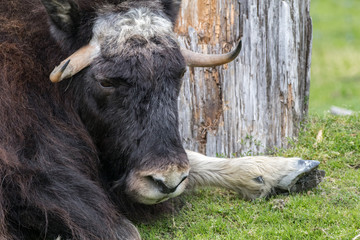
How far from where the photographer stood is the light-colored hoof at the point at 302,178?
157 inches

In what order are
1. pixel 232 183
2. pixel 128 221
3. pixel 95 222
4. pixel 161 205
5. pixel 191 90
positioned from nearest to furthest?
pixel 95 222, pixel 128 221, pixel 161 205, pixel 232 183, pixel 191 90

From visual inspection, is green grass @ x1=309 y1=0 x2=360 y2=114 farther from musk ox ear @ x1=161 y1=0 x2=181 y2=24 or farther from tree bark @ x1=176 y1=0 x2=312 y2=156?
musk ox ear @ x1=161 y1=0 x2=181 y2=24

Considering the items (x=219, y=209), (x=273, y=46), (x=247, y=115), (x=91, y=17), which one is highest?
(x=91, y=17)

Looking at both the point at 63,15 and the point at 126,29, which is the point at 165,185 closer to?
the point at 126,29

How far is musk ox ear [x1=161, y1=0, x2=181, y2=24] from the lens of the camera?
3779mm

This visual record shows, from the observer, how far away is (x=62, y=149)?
3451 millimetres

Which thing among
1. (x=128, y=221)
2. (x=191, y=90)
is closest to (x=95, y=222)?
(x=128, y=221)

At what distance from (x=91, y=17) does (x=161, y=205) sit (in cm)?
125

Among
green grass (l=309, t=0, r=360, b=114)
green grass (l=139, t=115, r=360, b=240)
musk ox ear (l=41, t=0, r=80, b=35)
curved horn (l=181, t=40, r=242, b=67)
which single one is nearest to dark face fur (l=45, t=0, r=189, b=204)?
musk ox ear (l=41, t=0, r=80, b=35)

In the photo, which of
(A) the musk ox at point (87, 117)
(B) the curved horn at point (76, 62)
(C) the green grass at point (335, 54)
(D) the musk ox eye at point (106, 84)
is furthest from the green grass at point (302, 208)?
(C) the green grass at point (335, 54)

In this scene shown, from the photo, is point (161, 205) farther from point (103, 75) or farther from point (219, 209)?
point (103, 75)

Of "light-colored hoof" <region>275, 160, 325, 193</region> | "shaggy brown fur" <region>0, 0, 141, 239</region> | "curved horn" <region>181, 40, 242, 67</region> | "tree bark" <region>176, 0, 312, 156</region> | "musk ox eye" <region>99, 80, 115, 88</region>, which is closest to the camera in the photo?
"shaggy brown fur" <region>0, 0, 141, 239</region>

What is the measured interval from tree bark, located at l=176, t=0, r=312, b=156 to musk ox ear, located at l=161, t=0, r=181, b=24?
2.31ft

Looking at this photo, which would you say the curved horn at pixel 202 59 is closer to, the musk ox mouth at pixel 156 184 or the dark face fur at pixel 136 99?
the dark face fur at pixel 136 99
